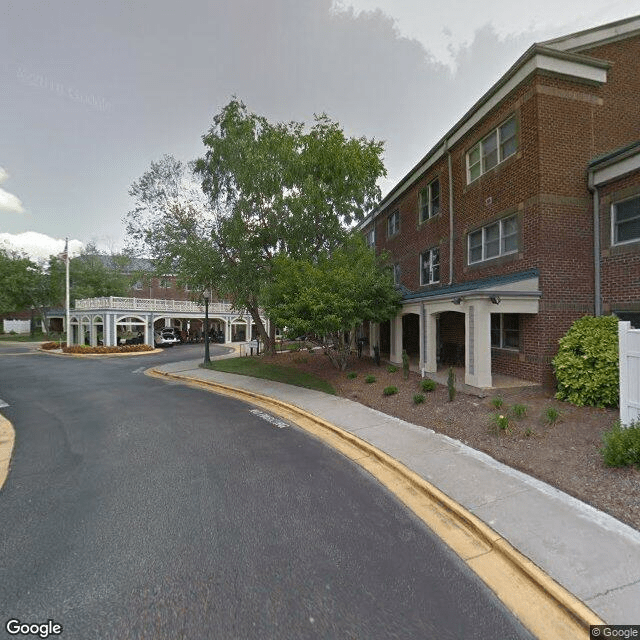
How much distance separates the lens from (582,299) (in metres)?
10.2

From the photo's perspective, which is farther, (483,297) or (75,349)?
(75,349)

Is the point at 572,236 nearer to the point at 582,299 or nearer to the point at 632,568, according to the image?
the point at 582,299

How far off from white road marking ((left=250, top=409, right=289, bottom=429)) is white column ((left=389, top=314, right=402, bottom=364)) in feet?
23.5

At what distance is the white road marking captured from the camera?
826cm

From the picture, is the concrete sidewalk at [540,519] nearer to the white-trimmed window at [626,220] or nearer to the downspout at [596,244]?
the downspout at [596,244]

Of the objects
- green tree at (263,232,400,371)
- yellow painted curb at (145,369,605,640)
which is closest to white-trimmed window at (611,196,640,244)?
green tree at (263,232,400,371)

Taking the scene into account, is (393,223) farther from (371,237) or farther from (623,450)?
(623,450)

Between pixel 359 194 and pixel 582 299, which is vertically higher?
pixel 359 194

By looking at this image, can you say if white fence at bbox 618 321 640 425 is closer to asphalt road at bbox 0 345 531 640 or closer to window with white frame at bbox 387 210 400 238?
asphalt road at bbox 0 345 531 640

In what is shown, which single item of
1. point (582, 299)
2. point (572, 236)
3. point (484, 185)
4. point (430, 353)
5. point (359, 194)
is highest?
point (359, 194)

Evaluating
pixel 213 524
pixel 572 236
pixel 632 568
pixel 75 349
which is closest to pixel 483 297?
pixel 572 236

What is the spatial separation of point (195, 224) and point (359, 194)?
880cm

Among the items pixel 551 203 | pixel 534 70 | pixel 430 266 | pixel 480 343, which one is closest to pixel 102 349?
pixel 430 266

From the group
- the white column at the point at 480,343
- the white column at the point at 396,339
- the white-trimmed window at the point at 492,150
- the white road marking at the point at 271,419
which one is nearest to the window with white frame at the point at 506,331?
the white column at the point at 480,343
